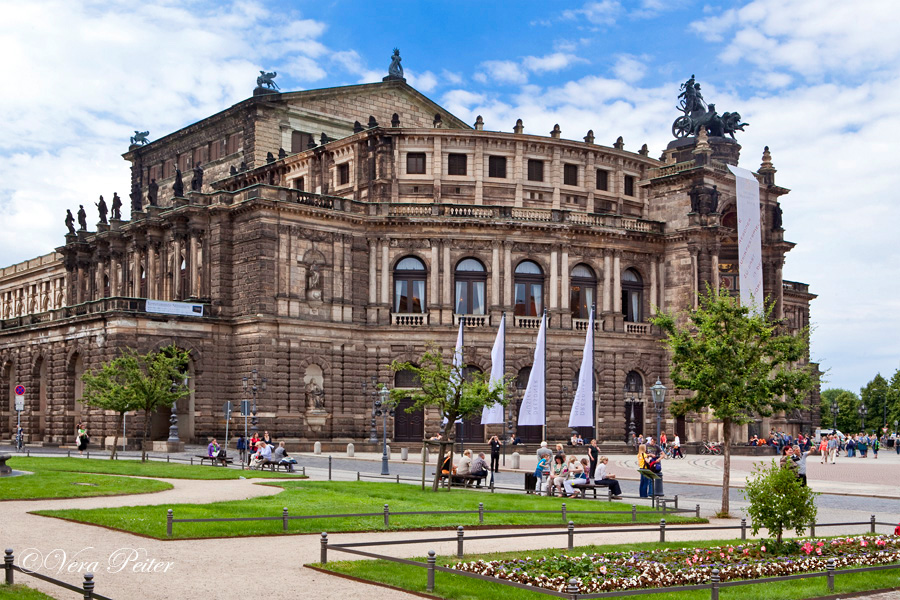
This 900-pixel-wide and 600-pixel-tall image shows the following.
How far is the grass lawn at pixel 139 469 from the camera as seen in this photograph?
3747cm

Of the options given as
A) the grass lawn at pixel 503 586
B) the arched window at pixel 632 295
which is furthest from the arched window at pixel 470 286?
the grass lawn at pixel 503 586

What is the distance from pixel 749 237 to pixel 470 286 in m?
19.1

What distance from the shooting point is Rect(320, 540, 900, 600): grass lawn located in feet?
51.0

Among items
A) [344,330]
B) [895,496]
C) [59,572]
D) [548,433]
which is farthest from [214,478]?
[548,433]

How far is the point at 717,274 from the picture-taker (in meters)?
70.2

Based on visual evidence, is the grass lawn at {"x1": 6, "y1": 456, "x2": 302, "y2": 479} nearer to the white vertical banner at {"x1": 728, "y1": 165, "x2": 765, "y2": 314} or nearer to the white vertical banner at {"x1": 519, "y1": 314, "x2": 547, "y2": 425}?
the white vertical banner at {"x1": 519, "y1": 314, "x2": 547, "y2": 425}

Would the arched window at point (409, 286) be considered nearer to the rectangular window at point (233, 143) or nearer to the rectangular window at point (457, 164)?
the rectangular window at point (457, 164)

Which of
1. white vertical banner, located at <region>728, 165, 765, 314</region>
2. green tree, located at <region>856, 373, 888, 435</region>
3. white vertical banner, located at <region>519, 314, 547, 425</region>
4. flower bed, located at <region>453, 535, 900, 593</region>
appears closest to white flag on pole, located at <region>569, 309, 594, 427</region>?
white vertical banner, located at <region>519, 314, 547, 425</region>

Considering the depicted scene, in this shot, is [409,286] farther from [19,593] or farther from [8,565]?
[19,593]

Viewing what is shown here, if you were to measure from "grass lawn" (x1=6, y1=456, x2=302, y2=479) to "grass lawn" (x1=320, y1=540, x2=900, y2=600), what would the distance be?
64.0 feet

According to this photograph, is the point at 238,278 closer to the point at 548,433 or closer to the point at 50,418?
the point at 50,418

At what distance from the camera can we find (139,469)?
39.6 m

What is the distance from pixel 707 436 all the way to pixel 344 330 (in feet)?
81.7
